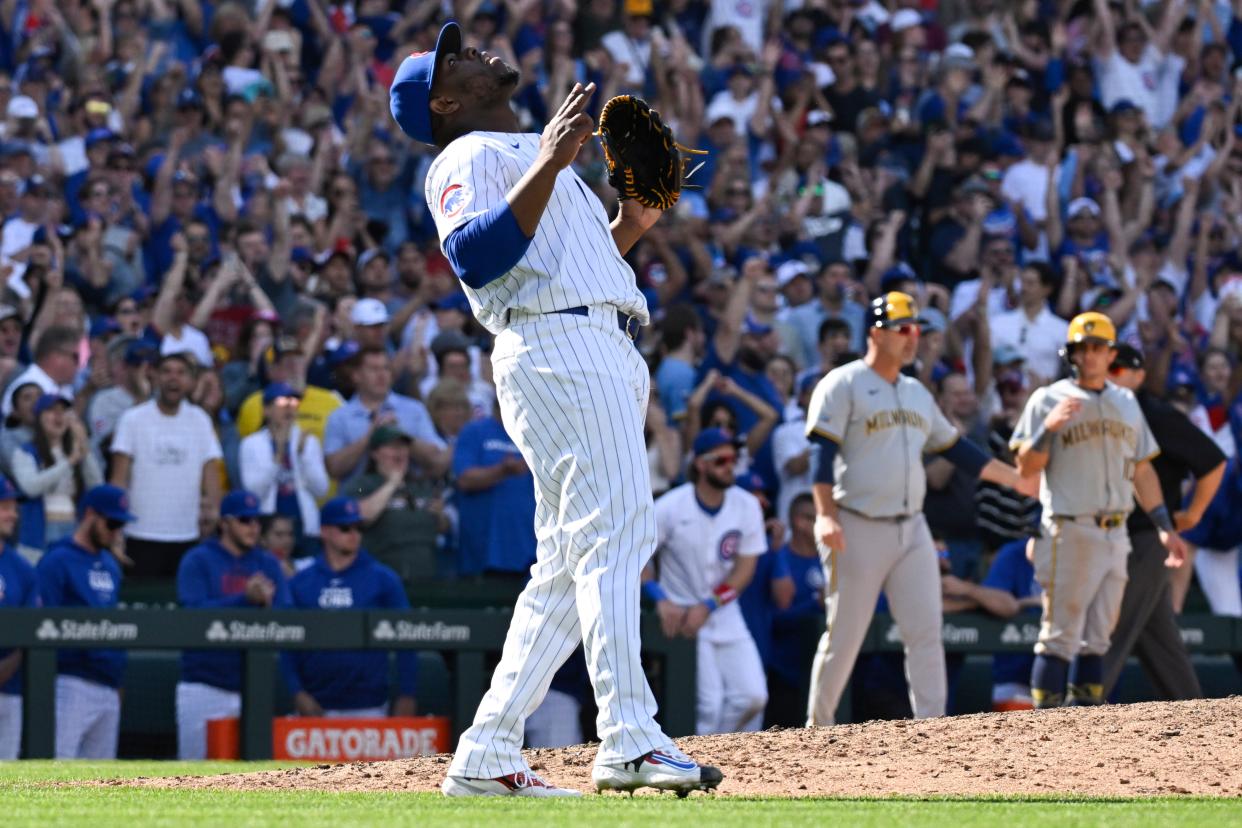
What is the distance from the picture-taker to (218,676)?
9.91m

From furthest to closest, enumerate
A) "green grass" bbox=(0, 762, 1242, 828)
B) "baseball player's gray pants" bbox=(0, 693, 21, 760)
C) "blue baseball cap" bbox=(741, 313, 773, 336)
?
1. "blue baseball cap" bbox=(741, 313, 773, 336)
2. "baseball player's gray pants" bbox=(0, 693, 21, 760)
3. "green grass" bbox=(0, 762, 1242, 828)

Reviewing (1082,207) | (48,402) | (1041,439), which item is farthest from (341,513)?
(1082,207)

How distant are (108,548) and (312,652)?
116 centimetres

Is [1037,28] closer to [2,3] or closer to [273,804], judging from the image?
[2,3]

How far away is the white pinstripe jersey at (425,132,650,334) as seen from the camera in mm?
5000

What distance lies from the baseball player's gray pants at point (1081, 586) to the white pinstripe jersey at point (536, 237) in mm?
4528

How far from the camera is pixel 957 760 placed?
6.12 m

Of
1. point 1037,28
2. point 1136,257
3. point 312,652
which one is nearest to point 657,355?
point 312,652

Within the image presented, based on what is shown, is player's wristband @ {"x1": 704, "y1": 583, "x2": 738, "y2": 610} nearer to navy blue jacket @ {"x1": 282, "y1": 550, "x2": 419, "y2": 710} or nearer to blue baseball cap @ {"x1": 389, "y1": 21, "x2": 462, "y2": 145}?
navy blue jacket @ {"x1": 282, "y1": 550, "x2": 419, "y2": 710}

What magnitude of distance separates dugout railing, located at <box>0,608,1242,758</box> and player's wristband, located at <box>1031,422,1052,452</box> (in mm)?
1613

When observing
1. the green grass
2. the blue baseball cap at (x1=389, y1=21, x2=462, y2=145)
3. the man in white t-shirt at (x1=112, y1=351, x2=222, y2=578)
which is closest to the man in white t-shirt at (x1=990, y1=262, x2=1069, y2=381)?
the man in white t-shirt at (x1=112, y1=351, x2=222, y2=578)

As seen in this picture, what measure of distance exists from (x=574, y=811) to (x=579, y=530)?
0.74 metres

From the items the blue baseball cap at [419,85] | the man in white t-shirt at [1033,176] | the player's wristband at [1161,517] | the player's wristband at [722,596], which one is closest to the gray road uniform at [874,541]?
the player's wristband at [1161,517]

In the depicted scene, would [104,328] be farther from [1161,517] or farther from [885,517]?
[1161,517]
